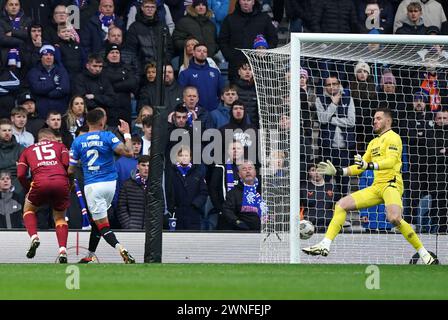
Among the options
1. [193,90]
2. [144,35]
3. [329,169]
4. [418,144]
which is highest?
[144,35]

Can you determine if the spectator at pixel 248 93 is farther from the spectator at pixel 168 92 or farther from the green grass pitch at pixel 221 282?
the green grass pitch at pixel 221 282

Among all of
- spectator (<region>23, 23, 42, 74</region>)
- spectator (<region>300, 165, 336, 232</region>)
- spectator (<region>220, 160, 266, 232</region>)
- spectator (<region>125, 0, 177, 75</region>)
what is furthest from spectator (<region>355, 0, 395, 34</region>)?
spectator (<region>23, 23, 42, 74</region>)

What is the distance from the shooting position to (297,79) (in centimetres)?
1650

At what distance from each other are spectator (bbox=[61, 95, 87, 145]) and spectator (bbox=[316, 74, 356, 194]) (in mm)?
3443

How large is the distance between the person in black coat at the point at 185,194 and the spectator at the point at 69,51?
2474 mm

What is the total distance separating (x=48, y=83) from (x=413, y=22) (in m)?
6.09

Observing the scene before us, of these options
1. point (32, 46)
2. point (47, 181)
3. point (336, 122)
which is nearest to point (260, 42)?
point (336, 122)

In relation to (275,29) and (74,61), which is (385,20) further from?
(74,61)

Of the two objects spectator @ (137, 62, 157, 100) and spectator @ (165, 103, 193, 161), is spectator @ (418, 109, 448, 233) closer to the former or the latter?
spectator @ (165, 103, 193, 161)

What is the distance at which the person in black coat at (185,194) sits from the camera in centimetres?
1848

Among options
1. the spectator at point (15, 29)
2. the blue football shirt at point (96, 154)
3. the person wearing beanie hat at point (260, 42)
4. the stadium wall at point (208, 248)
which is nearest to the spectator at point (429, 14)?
the person wearing beanie hat at point (260, 42)

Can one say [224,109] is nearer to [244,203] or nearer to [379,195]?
[244,203]

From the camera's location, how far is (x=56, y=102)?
63.4 ft

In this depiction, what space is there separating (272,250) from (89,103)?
388 cm
